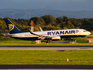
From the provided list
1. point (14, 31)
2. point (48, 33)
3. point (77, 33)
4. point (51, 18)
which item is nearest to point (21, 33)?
point (14, 31)

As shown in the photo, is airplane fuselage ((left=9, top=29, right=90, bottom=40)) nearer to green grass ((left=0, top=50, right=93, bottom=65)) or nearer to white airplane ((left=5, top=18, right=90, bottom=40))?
white airplane ((left=5, top=18, right=90, bottom=40))

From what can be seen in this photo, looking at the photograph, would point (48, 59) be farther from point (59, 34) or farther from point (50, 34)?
point (50, 34)

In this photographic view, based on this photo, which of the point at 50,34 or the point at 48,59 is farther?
the point at 50,34

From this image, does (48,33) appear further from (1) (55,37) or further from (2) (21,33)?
(2) (21,33)

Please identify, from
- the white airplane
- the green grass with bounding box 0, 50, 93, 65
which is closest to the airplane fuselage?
the white airplane

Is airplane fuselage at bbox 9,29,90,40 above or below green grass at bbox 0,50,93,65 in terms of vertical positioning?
above

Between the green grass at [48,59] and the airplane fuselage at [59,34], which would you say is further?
the airplane fuselage at [59,34]

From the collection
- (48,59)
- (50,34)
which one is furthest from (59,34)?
(48,59)

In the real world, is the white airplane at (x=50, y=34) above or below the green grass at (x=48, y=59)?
above

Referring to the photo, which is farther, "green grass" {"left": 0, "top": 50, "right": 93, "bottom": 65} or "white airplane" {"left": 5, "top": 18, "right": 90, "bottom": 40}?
"white airplane" {"left": 5, "top": 18, "right": 90, "bottom": 40}

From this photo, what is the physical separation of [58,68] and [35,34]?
1488 inches

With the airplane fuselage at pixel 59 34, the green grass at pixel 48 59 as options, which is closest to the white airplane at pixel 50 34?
the airplane fuselage at pixel 59 34

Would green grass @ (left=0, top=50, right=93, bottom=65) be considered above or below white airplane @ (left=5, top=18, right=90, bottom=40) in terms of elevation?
below

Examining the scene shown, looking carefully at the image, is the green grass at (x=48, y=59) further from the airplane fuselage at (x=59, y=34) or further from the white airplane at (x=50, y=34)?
the airplane fuselage at (x=59, y=34)
